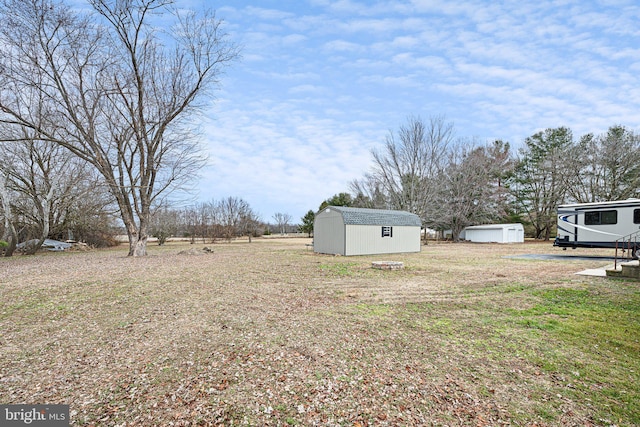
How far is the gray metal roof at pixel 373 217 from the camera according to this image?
16.5 meters

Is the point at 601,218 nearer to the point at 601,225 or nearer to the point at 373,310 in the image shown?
the point at 601,225

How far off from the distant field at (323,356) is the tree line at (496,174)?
21.7 m

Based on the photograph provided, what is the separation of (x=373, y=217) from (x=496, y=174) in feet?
67.5

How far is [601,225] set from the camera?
13664 mm

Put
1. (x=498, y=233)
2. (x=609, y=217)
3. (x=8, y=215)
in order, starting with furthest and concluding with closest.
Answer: (x=498, y=233)
(x=609, y=217)
(x=8, y=215)

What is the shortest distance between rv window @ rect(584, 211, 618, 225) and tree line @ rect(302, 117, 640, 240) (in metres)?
13.2

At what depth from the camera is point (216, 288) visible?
7.16 m

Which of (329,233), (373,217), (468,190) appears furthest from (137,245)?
(468,190)

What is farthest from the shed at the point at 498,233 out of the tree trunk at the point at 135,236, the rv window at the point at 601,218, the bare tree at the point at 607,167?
Result: the tree trunk at the point at 135,236

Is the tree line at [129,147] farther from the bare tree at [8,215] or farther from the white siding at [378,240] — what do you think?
the white siding at [378,240]

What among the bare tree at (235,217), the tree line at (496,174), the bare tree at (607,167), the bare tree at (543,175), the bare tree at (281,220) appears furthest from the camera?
the bare tree at (281,220)

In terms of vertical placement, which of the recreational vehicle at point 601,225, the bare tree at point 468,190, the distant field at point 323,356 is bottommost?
the distant field at point 323,356

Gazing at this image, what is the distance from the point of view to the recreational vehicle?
12.7 metres

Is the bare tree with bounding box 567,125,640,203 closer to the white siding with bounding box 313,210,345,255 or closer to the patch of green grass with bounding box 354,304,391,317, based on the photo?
the white siding with bounding box 313,210,345,255
